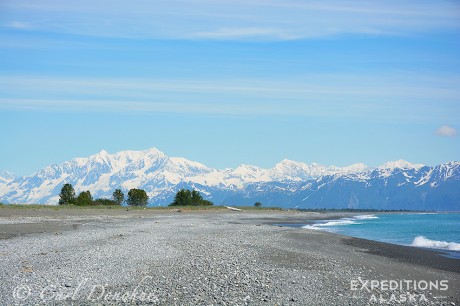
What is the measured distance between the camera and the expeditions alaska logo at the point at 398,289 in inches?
707

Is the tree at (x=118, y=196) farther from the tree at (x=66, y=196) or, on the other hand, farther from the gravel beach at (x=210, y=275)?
the gravel beach at (x=210, y=275)

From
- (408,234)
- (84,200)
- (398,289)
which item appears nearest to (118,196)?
(84,200)

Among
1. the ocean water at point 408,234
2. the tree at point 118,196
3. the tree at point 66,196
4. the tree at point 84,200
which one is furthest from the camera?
the tree at point 118,196

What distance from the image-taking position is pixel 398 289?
1964cm

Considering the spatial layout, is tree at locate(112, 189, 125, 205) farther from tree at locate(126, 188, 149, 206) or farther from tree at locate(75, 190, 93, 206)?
tree at locate(75, 190, 93, 206)

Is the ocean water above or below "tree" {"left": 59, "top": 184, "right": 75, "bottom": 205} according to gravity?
below

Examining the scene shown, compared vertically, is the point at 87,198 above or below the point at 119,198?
below

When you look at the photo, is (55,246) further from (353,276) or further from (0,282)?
(353,276)

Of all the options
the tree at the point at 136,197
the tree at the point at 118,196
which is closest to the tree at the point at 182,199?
the tree at the point at 136,197

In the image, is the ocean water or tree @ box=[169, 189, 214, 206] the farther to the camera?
tree @ box=[169, 189, 214, 206]

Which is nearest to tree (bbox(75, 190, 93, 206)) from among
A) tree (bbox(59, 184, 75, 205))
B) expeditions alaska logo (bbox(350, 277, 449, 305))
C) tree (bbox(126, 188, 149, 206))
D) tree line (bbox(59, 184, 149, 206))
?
tree line (bbox(59, 184, 149, 206))

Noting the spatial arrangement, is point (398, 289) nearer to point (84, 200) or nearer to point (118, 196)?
point (84, 200)

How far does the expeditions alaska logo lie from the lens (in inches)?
707

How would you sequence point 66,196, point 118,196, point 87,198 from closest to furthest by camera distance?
point 87,198 → point 66,196 → point 118,196
